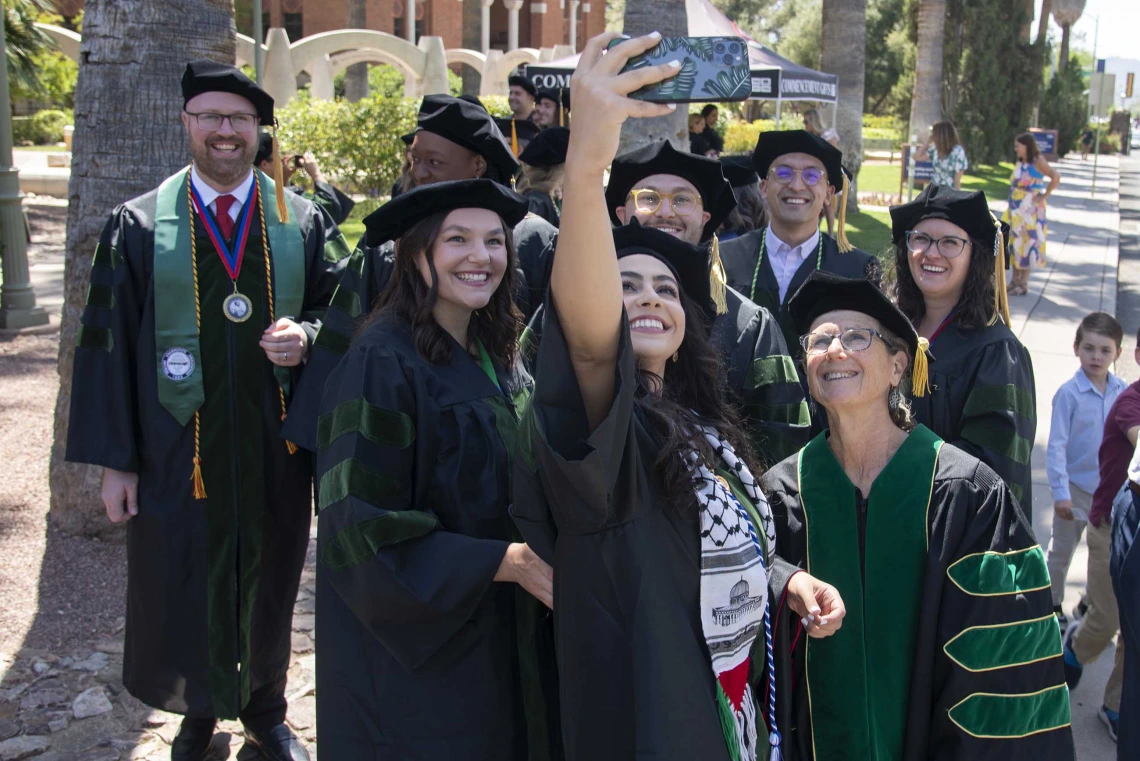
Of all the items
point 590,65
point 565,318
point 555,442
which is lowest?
point 555,442

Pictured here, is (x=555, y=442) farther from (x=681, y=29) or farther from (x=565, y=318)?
(x=681, y=29)

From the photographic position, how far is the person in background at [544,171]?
5.68m

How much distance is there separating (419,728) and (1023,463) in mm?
2090

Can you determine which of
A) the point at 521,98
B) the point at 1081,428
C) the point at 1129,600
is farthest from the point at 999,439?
the point at 521,98

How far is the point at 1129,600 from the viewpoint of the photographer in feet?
9.62

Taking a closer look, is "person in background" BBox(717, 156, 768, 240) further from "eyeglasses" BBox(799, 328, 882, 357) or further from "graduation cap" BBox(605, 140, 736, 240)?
"eyeglasses" BBox(799, 328, 882, 357)

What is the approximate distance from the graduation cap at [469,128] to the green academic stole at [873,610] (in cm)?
211

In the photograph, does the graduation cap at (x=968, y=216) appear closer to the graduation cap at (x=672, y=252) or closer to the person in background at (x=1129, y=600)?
the person in background at (x=1129, y=600)

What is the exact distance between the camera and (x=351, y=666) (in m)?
2.70

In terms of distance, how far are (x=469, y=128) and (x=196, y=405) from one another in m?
1.43

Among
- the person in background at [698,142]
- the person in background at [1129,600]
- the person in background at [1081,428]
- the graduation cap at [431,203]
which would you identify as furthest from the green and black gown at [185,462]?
the person in background at [698,142]

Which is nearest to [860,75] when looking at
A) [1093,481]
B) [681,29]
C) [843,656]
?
[681,29]

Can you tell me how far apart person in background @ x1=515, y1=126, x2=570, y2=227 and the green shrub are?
89.7 ft

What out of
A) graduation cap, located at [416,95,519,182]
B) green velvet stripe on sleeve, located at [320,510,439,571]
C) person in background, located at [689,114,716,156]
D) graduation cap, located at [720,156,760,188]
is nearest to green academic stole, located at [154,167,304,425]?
graduation cap, located at [416,95,519,182]
